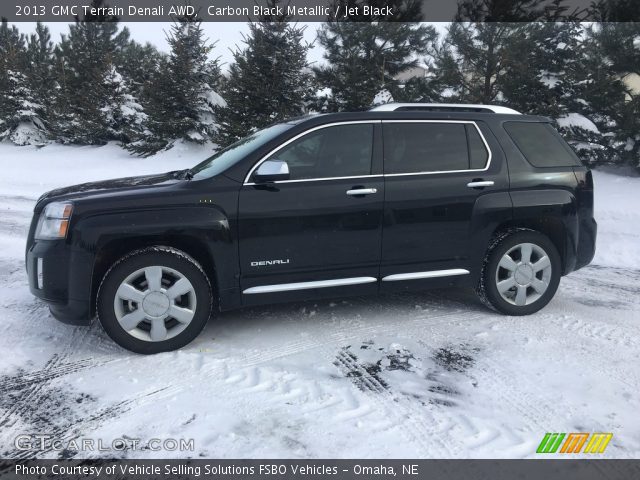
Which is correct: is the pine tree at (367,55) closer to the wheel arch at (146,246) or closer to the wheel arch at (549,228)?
the wheel arch at (549,228)

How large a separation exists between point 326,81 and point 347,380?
44.0 feet

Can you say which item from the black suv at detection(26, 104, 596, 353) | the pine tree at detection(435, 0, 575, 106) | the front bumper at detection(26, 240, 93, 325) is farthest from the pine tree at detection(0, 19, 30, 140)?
the front bumper at detection(26, 240, 93, 325)

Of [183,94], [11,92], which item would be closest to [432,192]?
[183,94]

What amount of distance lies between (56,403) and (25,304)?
1957 millimetres

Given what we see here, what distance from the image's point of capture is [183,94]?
1608 centimetres

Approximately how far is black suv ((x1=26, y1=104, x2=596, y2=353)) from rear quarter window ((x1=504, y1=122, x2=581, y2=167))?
0.01m

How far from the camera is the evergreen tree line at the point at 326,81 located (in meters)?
10.8

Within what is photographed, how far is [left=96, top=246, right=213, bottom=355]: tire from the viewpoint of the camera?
11.4 ft

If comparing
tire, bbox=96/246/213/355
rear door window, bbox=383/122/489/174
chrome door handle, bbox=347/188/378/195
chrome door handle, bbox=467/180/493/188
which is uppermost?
rear door window, bbox=383/122/489/174

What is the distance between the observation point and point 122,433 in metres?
2.68

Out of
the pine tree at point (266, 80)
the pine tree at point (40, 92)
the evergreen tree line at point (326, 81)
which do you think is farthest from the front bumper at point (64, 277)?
the pine tree at point (40, 92)

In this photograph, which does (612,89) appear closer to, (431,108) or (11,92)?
(431,108)

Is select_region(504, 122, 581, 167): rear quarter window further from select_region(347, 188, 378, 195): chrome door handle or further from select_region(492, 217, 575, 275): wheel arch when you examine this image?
select_region(347, 188, 378, 195): chrome door handle

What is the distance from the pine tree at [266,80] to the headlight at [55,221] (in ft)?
37.7
